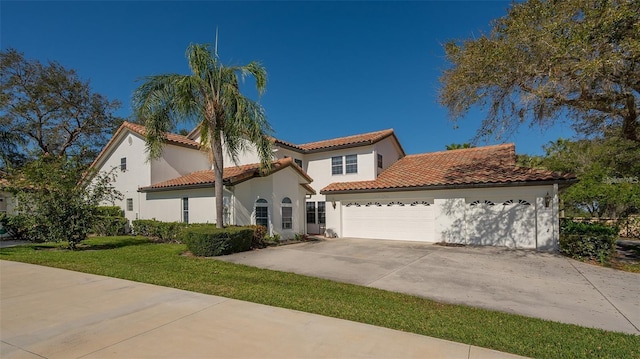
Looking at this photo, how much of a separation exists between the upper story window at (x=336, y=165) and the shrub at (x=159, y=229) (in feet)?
32.1

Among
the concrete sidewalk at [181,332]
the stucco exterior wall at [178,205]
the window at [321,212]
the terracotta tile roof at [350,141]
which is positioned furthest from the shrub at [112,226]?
the concrete sidewalk at [181,332]

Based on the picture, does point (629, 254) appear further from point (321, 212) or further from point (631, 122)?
point (321, 212)

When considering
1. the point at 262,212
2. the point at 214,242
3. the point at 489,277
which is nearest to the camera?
the point at 489,277

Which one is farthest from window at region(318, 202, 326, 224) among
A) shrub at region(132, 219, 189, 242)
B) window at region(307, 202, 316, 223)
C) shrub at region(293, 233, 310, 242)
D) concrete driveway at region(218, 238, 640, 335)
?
shrub at region(132, 219, 189, 242)

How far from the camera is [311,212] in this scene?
2098 cm

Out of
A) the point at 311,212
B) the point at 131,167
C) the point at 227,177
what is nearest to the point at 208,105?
the point at 227,177

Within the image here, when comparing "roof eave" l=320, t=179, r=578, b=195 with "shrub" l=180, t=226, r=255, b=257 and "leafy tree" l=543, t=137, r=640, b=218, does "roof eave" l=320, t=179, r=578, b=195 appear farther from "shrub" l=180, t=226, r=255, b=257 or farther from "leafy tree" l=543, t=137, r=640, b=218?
"shrub" l=180, t=226, r=255, b=257

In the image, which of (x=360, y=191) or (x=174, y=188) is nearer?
(x=174, y=188)

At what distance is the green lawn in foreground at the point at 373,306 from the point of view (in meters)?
4.18

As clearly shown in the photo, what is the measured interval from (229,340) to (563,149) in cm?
3469

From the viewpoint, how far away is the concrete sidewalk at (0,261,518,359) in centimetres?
372

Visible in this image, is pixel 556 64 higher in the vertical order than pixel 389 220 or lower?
higher

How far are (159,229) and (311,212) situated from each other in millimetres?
9228

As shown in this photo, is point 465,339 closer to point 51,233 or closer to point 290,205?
point 290,205
